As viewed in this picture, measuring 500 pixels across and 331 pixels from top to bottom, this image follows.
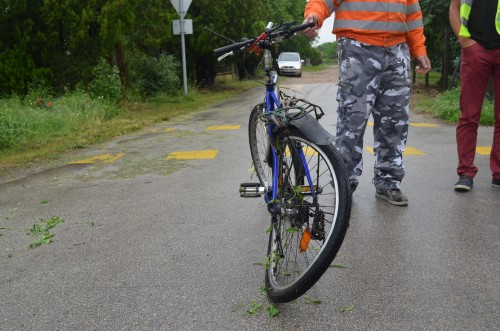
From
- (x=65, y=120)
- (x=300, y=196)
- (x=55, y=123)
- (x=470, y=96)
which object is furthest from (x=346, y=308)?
(x=65, y=120)

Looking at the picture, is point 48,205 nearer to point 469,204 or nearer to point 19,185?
point 19,185

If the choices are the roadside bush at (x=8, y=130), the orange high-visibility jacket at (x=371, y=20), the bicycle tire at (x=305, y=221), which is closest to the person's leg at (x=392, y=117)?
the orange high-visibility jacket at (x=371, y=20)

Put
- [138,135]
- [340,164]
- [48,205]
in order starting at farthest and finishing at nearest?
[138,135]
[48,205]
[340,164]

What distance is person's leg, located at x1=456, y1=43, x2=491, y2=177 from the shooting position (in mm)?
4480

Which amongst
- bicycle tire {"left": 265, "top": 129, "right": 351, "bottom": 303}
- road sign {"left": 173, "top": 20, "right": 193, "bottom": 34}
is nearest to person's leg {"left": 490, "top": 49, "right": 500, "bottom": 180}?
bicycle tire {"left": 265, "top": 129, "right": 351, "bottom": 303}

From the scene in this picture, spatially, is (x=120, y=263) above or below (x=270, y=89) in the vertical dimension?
below

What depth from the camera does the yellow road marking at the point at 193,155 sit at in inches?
264

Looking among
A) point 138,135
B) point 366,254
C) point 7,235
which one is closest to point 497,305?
point 366,254

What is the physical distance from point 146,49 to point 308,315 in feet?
54.9

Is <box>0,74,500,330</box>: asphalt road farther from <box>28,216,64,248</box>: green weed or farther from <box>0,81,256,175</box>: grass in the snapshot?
<box>0,81,256,175</box>: grass

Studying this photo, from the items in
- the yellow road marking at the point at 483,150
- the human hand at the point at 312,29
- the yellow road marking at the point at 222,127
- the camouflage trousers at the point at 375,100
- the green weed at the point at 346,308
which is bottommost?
the yellow road marking at the point at 222,127

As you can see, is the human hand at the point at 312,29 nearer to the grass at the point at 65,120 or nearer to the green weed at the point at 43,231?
the green weed at the point at 43,231

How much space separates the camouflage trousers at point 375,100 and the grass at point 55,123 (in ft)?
13.7

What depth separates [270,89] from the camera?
3150mm
